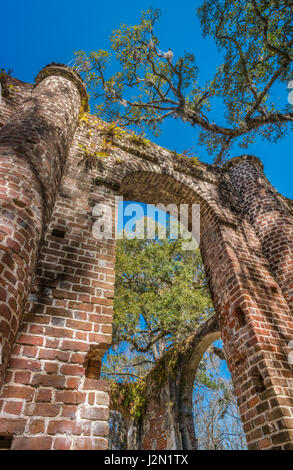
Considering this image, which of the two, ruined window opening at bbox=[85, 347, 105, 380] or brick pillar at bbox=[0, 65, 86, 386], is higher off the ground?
brick pillar at bbox=[0, 65, 86, 386]

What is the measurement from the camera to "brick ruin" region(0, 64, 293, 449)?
2211mm

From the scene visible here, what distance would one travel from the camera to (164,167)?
5.93 m

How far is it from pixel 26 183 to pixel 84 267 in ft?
3.61

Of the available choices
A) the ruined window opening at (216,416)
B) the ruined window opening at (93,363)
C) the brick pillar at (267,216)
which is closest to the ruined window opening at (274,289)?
the brick pillar at (267,216)

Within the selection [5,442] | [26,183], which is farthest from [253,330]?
[26,183]

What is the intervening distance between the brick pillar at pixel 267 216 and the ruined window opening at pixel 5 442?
412 centimetres

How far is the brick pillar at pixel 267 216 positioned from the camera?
4.95 metres

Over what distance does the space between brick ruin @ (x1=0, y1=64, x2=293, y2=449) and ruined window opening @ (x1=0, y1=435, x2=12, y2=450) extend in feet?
0.12

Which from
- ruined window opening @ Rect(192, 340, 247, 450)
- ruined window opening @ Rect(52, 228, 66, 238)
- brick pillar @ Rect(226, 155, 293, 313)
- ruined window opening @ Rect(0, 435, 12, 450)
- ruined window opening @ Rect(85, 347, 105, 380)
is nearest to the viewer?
ruined window opening @ Rect(0, 435, 12, 450)

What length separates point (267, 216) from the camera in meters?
5.77
